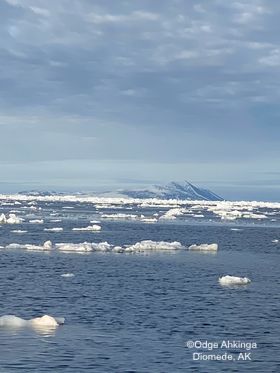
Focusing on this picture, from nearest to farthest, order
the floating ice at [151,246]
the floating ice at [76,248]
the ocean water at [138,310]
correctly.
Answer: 1. the ocean water at [138,310]
2. the floating ice at [76,248]
3. the floating ice at [151,246]

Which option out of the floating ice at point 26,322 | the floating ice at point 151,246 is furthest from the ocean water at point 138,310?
the floating ice at point 151,246

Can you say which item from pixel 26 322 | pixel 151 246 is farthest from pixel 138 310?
pixel 151 246

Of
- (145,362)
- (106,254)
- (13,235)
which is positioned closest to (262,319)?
(145,362)

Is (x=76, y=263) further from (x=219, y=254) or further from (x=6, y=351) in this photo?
(x=6, y=351)

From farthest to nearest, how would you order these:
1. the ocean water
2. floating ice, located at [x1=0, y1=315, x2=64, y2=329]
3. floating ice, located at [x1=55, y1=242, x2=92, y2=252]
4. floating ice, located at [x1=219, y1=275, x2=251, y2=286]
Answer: floating ice, located at [x1=55, y1=242, x2=92, y2=252], floating ice, located at [x1=219, y1=275, x2=251, y2=286], floating ice, located at [x1=0, y1=315, x2=64, y2=329], the ocean water

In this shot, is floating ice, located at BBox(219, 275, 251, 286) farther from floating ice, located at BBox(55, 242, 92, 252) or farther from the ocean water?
floating ice, located at BBox(55, 242, 92, 252)

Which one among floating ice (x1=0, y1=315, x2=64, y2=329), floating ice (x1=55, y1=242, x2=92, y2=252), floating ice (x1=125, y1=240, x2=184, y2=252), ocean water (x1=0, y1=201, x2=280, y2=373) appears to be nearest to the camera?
ocean water (x1=0, y1=201, x2=280, y2=373)

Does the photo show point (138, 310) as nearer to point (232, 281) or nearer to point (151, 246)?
point (232, 281)

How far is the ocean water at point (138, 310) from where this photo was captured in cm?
1955

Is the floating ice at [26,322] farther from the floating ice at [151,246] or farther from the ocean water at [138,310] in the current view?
the floating ice at [151,246]

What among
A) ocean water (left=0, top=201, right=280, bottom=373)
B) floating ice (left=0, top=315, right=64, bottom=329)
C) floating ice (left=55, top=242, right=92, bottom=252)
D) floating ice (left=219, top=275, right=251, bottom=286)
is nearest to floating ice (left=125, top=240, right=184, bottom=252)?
ocean water (left=0, top=201, right=280, bottom=373)

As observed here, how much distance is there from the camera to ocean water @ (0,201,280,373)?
1955cm

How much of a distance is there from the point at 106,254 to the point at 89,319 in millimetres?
23365

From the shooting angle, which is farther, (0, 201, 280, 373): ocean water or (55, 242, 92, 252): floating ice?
(55, 242, 92, 252): floating ice
